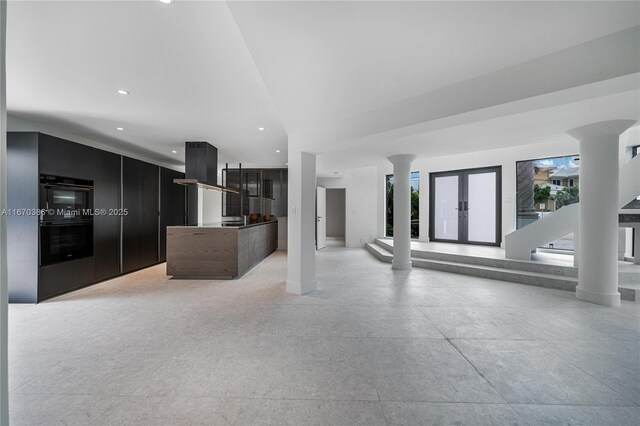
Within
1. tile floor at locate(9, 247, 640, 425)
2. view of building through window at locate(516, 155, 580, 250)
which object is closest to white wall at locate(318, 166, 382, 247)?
view of building through window at locate(516, 155, 580, 250)

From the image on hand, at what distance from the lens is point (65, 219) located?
3.90 m

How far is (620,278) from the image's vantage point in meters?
Result: 3.86

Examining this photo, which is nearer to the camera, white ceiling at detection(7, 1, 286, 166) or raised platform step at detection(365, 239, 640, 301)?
white ceiling at detection(7, 1, 286, 166)

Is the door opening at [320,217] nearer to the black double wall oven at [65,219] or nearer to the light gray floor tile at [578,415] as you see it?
the black double wall oven at [65,219]

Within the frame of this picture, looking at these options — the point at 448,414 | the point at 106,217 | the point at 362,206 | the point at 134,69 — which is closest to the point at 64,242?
the point at 106,217

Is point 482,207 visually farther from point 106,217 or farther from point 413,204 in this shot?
point 106,217

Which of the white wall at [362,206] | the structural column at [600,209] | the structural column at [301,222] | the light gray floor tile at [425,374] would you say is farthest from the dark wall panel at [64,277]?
the structural column at [600,209]

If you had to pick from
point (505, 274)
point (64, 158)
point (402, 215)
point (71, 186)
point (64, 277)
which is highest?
point (64, 158)

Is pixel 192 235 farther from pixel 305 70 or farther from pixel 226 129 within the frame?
pixel 305 70

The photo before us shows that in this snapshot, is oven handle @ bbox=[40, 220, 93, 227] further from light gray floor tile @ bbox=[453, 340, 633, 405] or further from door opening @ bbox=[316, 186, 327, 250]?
door opening @ bbox=[316, 186, 327, 250]

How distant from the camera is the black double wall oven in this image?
3.60 meters

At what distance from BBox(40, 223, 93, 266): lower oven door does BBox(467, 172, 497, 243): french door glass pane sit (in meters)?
8.56

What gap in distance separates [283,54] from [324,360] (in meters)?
2.63

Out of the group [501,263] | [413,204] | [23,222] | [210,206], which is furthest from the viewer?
[210,206]
